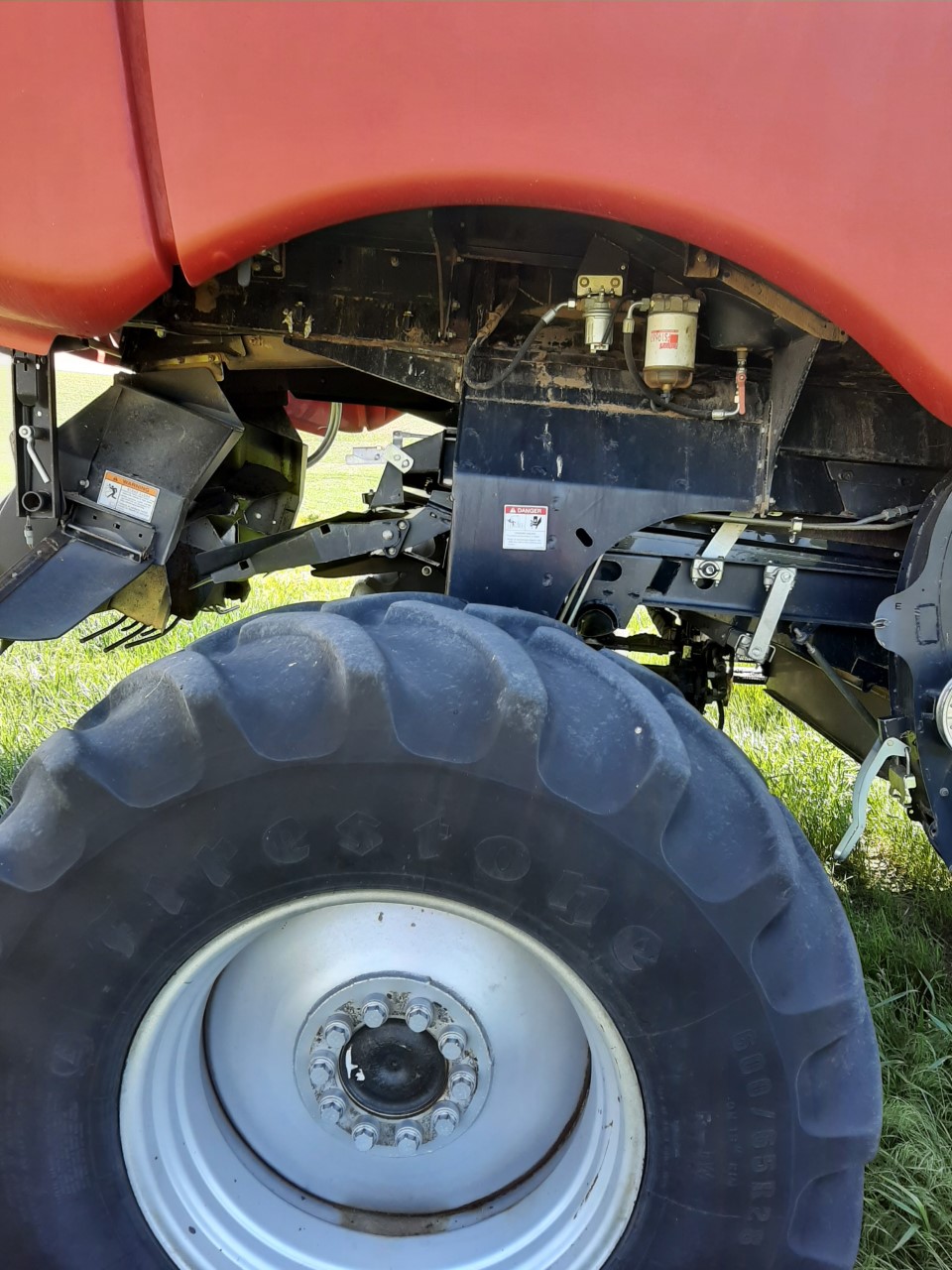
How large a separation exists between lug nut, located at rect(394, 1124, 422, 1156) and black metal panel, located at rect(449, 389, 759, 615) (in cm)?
81

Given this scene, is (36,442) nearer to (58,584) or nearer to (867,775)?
(58,584)

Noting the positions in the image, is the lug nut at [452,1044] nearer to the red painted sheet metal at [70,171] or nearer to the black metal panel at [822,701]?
the red painted sheet metal at [70,171]

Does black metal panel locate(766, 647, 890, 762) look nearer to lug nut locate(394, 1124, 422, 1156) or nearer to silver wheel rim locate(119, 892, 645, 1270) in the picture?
silver wheel rim locate(119, 892, 645, 1270)

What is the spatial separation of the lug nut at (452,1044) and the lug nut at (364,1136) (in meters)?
0.15

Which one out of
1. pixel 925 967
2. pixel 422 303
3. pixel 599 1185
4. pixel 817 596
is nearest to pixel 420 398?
pixel 422 303

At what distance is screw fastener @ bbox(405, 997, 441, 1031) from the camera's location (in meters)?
1.32

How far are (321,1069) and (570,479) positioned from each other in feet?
3.18

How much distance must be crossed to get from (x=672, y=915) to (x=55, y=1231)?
939mm

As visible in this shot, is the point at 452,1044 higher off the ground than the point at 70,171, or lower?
lower

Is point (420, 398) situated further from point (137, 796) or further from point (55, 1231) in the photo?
point (55, 1231)

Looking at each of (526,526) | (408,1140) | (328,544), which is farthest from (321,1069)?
(328,544)

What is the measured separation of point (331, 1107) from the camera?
1333 millimetres

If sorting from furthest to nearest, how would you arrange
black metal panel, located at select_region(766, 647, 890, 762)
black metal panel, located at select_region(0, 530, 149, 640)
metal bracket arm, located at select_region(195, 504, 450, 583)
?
black metal panel, located at select_region(766, 647, 890, 762) < metal bracket arm, located at select_region(195, 504, 450, 583) < black metal panel, located at select_region(0, 530, 149, 640)

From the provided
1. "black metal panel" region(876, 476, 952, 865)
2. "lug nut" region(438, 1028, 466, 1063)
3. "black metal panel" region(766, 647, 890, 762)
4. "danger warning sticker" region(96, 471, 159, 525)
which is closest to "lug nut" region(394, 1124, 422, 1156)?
"lug nut" region(438, 1028, 466, 1063)
